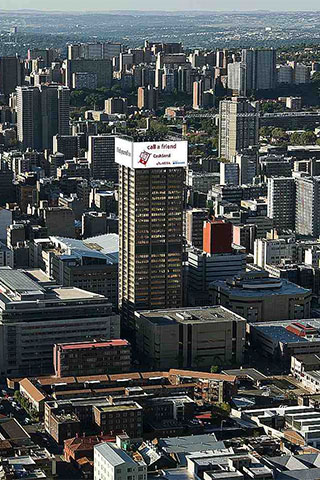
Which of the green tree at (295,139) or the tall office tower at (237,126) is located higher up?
the tall office tower at (237,126)

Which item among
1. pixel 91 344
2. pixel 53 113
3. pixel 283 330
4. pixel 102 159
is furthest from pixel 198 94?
pixel 91 344

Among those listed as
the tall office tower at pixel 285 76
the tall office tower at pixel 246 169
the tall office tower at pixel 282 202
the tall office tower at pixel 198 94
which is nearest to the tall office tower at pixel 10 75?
the tall office tower at pixel 198 94

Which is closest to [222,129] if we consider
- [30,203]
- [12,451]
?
[30,203]

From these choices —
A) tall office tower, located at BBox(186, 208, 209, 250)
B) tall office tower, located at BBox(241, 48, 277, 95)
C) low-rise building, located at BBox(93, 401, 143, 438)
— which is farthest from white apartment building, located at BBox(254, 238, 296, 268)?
tall office tower, located at BBox(241, 48, 277, 95)

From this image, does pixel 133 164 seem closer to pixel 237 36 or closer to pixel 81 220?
pixel 81 220

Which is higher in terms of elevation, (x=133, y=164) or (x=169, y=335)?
(x=133, y=164)

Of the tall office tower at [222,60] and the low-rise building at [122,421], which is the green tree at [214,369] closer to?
the low-rise building at [122,421]

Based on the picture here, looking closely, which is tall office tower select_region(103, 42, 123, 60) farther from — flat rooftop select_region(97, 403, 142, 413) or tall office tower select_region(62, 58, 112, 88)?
flat rooftop select_region(97, 403, 142, 413)
